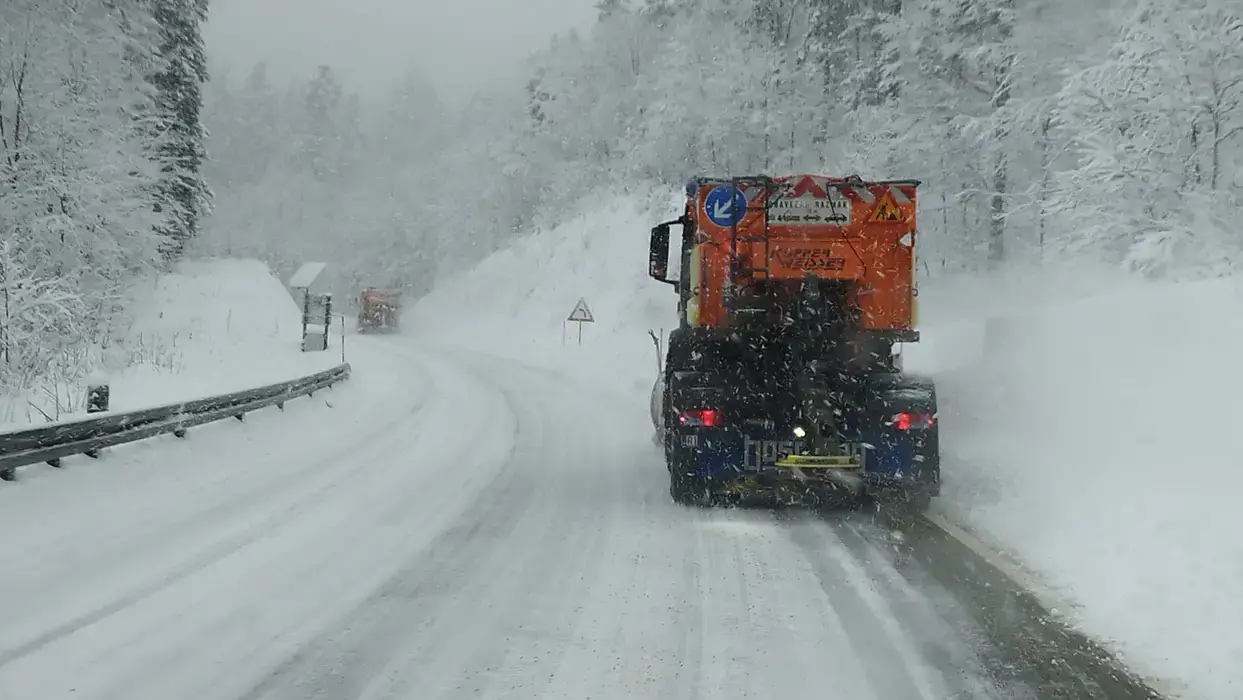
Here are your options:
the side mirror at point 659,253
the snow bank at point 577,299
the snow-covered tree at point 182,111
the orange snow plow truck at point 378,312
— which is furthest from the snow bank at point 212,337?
the orange snow plow truck at point 378,312

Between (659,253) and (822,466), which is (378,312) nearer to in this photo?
(659,253)

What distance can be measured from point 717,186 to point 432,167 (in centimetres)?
8290

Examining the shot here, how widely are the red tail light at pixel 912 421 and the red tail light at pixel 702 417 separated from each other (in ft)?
5.05

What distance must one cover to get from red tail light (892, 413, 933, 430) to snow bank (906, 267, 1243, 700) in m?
0.82

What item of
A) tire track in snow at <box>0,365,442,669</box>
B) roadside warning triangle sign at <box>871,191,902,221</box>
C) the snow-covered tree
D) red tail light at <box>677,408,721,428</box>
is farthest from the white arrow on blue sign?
the snow-covered tree

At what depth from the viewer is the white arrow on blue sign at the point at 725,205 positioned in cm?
852

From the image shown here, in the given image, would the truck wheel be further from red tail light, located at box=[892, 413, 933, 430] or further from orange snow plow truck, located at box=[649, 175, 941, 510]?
red tail light, located at box=[892, 413, 933, 430]

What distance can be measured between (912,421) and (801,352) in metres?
1.15

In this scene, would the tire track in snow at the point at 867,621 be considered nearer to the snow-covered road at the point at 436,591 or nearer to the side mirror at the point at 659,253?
the snow-covered road at the point at 436,591

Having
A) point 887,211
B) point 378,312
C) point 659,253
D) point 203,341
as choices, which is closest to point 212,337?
point 203,341

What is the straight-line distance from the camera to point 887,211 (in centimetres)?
845

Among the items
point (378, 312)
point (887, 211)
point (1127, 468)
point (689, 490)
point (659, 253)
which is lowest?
point (689, 490)

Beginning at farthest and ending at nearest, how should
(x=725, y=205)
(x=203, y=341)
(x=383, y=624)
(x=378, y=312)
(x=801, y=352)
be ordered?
1. (x=378, y=312)
2. (x=203, y=341)
3. (x=725, y=205)
4. (x=801, y=352)
5. (x=383, y=624)

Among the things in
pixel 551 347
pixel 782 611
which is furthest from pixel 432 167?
pixel 782 611
